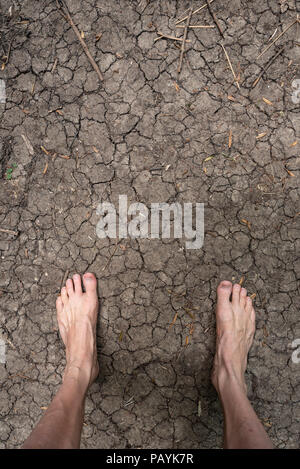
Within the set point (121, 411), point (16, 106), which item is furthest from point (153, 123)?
point (121, 411)

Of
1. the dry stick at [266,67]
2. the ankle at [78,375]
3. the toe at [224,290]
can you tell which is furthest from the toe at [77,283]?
the dry stick at [266,67]

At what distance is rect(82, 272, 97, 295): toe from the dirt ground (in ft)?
0.19

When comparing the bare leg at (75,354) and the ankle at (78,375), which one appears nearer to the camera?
the bare leg at (75,354)

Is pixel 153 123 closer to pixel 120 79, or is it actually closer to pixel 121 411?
pixel 120 79

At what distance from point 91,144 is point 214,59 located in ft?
3.20

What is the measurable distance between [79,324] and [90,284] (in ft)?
0.86

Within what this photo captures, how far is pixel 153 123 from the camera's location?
243 cm

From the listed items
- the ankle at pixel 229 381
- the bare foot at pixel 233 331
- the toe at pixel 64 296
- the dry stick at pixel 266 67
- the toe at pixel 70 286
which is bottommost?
the ankle at pixel 229 381

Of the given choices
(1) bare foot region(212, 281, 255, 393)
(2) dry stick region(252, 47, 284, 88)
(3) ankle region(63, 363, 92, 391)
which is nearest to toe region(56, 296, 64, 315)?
(3) ankle region(63, 363, 92, 391)

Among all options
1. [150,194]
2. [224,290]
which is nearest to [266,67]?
[150,194]

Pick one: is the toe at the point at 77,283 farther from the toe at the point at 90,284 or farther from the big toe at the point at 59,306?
the big toe at the point at 59,306

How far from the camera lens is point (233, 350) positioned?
7.55 ft

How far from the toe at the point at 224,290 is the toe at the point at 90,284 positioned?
0.81 meters

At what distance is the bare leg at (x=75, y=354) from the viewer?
6.33ft
